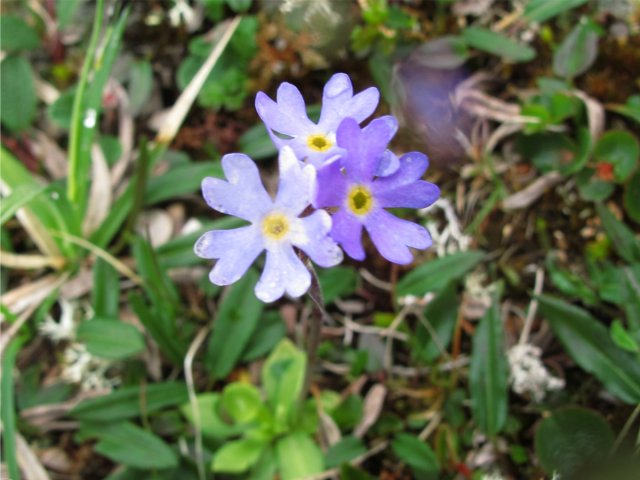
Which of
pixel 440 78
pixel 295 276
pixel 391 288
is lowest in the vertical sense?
pixel 391 288

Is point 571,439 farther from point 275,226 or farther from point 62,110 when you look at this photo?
point 62,110

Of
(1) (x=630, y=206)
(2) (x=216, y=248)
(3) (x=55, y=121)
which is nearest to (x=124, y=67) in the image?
(3) (x=55, y=121)

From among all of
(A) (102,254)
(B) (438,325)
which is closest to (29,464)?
(A) (102,254)

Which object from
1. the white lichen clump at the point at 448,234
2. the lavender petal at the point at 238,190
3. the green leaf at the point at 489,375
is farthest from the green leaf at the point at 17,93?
the green leaf at the point at 489,375

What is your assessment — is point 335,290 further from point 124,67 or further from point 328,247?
point 124,67

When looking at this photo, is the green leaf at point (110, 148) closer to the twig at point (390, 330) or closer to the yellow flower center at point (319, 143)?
the twig at point (390, 330)

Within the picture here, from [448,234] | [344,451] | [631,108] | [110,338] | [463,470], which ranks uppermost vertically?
[110,338]
